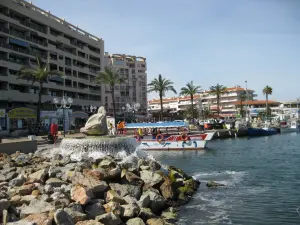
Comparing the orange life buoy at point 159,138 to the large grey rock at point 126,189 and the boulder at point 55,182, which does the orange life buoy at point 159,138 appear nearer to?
the large grey rock at point 126,189

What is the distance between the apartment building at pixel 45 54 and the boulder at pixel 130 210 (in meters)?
48.6

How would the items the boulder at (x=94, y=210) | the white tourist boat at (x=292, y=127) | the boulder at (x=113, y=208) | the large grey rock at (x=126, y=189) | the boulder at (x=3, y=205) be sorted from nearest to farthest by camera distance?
the boulder at (x=3, y=205), the boulder at (x=94, y=210), the boulder at (x=113, y=208), the large grey rock at (x=126, y=189), the white tourist boat at (x=292, y=127)

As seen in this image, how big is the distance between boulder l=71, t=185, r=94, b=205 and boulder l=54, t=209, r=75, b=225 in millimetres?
1622

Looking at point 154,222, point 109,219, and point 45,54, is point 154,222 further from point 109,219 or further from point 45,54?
point 45,54

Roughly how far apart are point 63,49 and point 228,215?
65607 mm

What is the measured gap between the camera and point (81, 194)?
37.6ft

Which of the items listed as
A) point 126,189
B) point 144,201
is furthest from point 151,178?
point 144,201

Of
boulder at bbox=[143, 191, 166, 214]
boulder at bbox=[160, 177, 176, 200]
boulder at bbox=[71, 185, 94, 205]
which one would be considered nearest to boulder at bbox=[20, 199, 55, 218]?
boulder at bbox=[71, 185, 94, 205]

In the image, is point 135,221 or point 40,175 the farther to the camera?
point 40,175

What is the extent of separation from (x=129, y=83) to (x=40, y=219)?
4314 inches

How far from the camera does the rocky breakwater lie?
10102 mm

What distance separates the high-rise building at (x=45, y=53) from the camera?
56344mm

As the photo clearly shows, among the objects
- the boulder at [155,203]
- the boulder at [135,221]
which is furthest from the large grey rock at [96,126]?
the boulder at [135,221]

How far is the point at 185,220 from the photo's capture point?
12.8m
